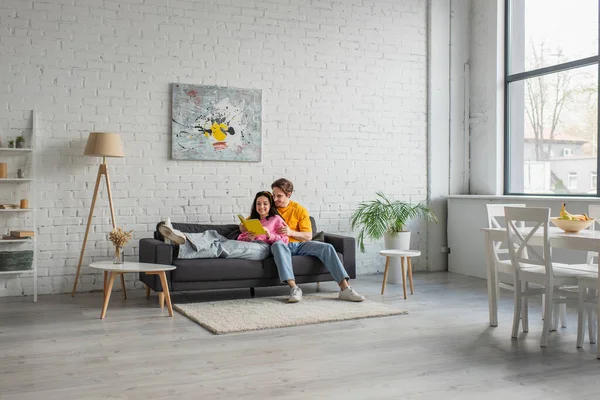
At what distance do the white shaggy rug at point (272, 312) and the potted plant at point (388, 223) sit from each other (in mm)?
1246

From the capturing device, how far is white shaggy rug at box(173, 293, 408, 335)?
4.49 meters

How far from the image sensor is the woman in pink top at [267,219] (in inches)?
225

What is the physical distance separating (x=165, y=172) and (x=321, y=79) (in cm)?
203

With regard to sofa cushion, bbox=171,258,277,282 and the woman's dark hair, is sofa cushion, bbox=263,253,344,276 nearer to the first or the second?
sofa cushion, bbox=171,258,277,282

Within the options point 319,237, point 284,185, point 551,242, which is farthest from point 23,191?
point 551,242

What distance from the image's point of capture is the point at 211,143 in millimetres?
6363

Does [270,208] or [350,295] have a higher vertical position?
[270,208]

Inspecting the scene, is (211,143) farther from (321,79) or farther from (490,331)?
(490,331)

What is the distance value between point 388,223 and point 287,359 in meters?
3.38

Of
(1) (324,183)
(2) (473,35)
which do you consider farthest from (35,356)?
(2) (473,35)

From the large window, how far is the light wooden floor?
2.05m

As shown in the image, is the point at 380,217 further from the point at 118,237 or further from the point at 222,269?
the point at 118,237

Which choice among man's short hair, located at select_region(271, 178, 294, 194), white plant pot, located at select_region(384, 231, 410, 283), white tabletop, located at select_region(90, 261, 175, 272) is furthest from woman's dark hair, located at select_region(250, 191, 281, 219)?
white plant pot, located at select_region(384, 231, 410, 283)

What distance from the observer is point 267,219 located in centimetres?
584
